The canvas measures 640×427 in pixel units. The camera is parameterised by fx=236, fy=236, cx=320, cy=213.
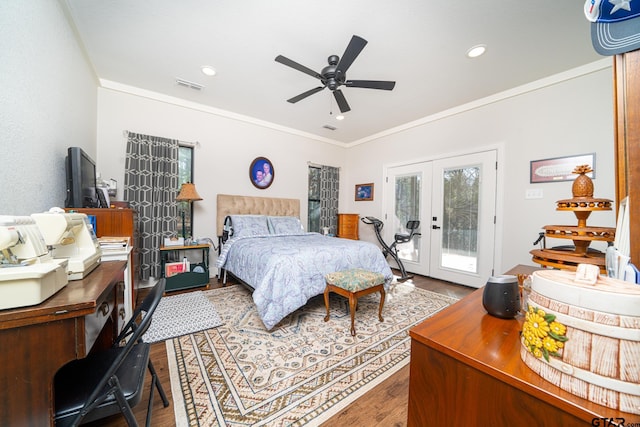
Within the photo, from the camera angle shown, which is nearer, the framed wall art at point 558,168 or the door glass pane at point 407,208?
the framed wall art at point 558,168

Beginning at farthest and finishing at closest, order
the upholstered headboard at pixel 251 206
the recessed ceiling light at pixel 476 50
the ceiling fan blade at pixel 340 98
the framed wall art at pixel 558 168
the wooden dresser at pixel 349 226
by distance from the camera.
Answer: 1. the wooden dresser at pixel 349 226
2. the upholstered headboard at pixel 251 206
3. the framed wall art at pixel 558 168
4. the ceiling fan blade at pixel 340 98
5. the recessed ceiling light at pixel 476 50

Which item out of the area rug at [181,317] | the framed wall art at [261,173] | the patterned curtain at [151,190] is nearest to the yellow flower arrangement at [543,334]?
the area rug at [181,317]

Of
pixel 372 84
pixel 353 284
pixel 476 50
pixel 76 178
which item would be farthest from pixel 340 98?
pixel 76 178

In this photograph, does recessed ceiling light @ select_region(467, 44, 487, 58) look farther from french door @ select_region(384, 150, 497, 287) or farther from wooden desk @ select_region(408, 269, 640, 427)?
wooden desk @ select_region(408, 269, 640, 427)

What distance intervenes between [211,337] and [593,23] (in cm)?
276

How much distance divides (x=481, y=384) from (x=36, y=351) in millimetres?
A: 1236

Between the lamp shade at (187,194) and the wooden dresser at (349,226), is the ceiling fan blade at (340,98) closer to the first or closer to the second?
the lamp shade at (187,194)

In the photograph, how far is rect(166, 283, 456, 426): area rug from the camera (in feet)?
4.44

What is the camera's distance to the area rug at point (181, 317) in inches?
83.0

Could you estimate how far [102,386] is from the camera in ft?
2.72

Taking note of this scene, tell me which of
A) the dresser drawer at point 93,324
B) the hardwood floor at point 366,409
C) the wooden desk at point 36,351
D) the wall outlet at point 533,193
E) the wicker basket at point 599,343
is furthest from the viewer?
the wall outlet at point 533,193

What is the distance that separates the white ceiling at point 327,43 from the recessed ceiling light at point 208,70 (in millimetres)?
60

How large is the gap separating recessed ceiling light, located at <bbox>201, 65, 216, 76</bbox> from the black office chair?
2.65 metres

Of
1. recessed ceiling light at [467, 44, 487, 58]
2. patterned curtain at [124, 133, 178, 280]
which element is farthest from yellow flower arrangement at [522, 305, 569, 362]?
patterned curtain at [124, 133, 178, 280]
